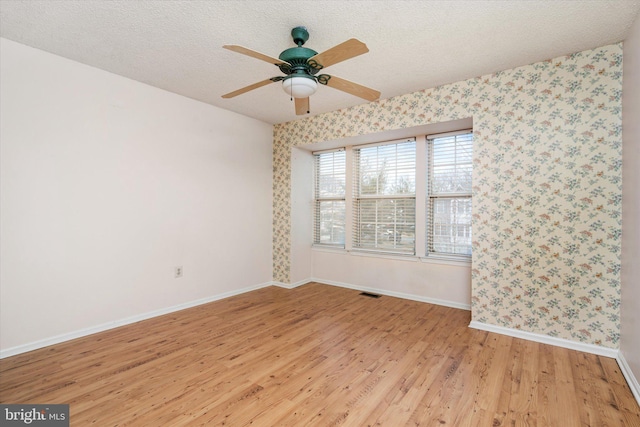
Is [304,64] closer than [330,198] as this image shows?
Yes

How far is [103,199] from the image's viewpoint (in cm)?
296

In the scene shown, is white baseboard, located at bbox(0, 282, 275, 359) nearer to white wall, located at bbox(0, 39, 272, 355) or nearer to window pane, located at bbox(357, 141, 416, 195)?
white wall, located at bbox(0, 39, 272, 355)

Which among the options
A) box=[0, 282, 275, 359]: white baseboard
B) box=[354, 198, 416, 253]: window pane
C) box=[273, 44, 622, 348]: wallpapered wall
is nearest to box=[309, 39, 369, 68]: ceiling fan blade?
box=[273, 44, 622, 348]: wallpapered wall

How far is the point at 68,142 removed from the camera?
2.73 meters

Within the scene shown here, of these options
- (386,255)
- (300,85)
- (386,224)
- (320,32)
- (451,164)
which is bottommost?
(386,255)

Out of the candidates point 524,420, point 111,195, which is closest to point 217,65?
point 111,195

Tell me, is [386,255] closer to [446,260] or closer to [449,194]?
[446,260]

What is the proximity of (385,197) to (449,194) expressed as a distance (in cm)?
89

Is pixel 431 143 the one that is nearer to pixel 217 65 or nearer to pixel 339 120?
pixel 339 120

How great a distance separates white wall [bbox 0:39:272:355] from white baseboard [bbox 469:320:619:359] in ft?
10.4

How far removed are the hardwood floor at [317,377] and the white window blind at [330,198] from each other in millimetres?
1923

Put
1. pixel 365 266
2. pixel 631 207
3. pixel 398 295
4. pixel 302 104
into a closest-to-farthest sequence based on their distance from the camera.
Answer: pixel 631 207, pixel 302 104, pixel 398 295, pixel 365 266

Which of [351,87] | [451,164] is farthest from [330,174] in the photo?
[351,87]

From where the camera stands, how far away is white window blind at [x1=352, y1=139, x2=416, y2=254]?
4.14 metres
